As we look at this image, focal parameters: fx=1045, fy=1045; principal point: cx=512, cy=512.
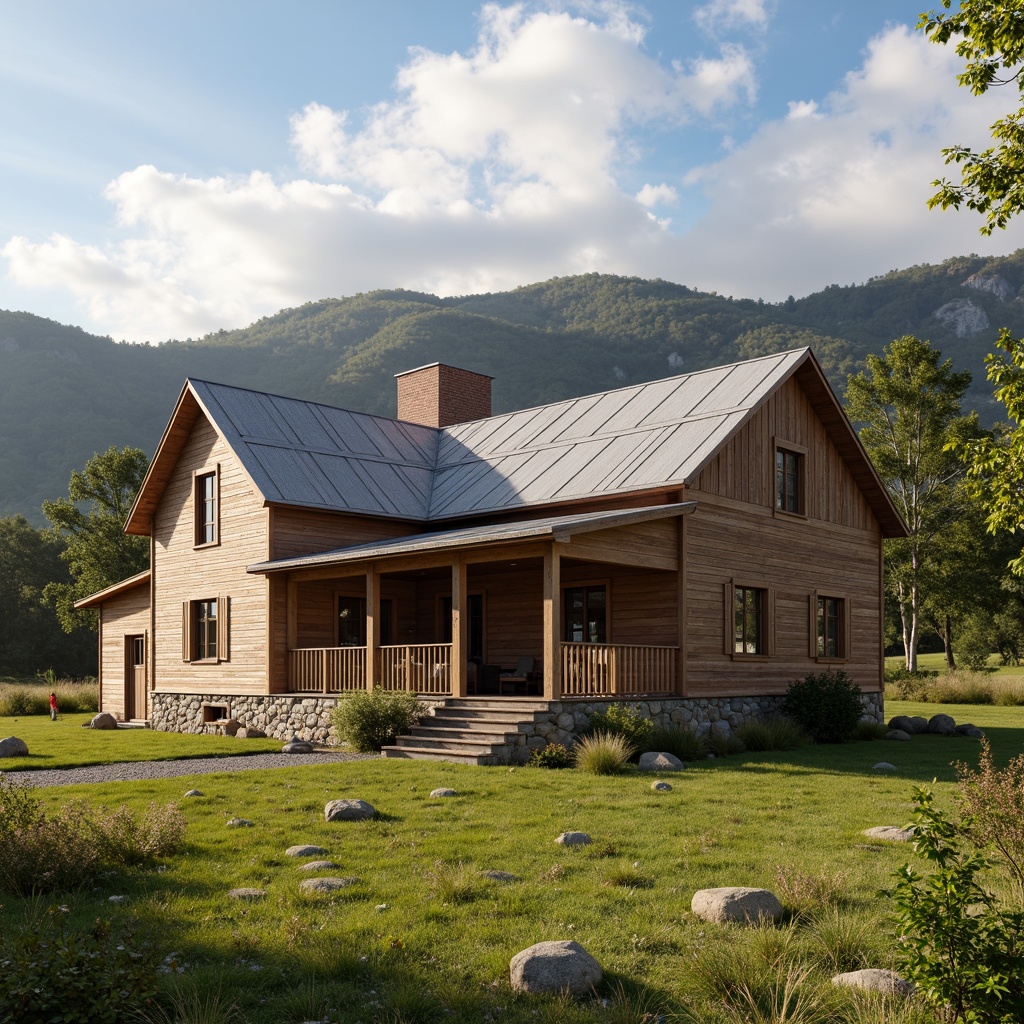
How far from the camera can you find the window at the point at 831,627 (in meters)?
23.5

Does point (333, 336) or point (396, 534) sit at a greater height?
point (333, 336)

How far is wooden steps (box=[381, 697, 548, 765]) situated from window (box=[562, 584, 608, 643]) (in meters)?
4.08

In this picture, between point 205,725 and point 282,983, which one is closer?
point 282,983

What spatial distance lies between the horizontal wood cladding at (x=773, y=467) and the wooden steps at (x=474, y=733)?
5.36 metres

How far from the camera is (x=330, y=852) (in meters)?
8.66

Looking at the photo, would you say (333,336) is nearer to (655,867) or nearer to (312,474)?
(312,474)

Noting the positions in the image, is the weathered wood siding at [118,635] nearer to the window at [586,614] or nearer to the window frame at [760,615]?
the window at [586,614]

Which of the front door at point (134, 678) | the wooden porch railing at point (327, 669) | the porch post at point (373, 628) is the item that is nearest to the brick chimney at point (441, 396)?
the front door at point (134, 678)

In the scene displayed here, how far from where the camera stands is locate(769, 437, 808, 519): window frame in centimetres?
2158

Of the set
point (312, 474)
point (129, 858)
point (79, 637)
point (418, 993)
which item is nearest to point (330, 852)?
point (129, 858)

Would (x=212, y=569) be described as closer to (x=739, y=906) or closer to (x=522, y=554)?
(x=522, y=554)

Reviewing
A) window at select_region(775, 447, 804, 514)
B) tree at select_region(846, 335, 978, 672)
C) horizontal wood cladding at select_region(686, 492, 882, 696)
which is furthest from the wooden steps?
tree at select_region(846, 335, 978, 672)

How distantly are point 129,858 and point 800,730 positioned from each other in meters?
14.3

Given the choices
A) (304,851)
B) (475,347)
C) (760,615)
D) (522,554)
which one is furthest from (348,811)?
(475,347)
